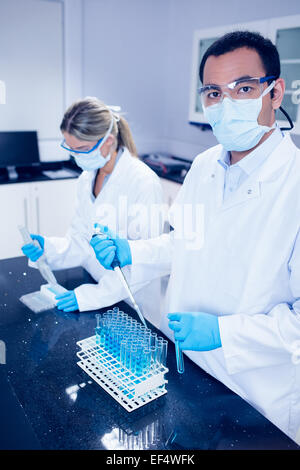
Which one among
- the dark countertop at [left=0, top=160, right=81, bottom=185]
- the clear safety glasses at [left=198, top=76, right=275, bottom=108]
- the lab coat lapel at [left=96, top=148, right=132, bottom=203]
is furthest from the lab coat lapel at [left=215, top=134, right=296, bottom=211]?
the dark countertop at [left=0, top=160, right=81, bottom=185]

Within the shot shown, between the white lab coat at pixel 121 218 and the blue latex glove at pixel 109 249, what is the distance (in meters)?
0.16

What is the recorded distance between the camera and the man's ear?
1.14 meters

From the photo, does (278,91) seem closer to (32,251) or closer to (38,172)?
(32,251)

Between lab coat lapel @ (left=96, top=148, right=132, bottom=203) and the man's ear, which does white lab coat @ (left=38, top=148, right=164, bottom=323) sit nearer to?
lab coat lapel @ (left=96, top=148, right=132, bottom=203)

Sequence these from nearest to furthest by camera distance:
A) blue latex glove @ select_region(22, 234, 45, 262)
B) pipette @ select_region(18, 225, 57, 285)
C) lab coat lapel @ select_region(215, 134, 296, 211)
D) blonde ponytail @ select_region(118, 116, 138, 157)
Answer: lab coat lapel @ select_region(215, 134, 296, 211)
pipette @ select_region(18, 225, 57, 285)
blue latex glove @ select_region(22, 234, 45, 262)
blonde ponytail @ select_region(118, 116, 138, 157)

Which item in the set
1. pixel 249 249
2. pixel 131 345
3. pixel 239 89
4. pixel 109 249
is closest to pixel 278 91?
pixel 239 89

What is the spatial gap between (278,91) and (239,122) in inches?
6.0

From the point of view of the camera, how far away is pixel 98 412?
957 millimetres

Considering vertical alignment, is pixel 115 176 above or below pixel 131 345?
above

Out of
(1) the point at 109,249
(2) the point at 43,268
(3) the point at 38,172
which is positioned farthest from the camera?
(3) the point at 38,172

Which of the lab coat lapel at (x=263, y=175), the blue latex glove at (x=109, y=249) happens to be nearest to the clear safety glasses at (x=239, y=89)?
the lab coat lapel at (x=263, y=175)

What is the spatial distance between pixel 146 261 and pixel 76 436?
2.31ft

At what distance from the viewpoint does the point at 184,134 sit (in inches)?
160

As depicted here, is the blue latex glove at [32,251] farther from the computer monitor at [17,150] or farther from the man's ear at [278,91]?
the computer monitor at [17,150]
